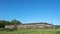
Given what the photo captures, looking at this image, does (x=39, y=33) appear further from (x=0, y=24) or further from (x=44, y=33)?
(x=0, y=24)

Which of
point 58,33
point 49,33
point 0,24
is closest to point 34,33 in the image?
point 49,33

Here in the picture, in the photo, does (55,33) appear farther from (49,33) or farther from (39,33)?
(39,33)

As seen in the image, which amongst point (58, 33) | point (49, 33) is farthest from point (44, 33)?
point (58, 33)

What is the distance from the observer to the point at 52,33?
771 inches

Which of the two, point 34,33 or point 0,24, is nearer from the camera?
point 34,33

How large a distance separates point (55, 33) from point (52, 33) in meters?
0.50

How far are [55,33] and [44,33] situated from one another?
155 cm

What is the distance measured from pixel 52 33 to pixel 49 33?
17.2 inches

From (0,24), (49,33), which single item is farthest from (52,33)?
(0,24)

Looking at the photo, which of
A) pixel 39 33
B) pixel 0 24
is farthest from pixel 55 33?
pixel 0 24

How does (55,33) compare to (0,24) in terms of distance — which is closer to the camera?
(55,33)

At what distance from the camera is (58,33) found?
1909 centimetres

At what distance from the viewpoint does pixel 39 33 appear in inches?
770

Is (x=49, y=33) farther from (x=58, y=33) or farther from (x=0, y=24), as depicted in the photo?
(x=0, y=24)
